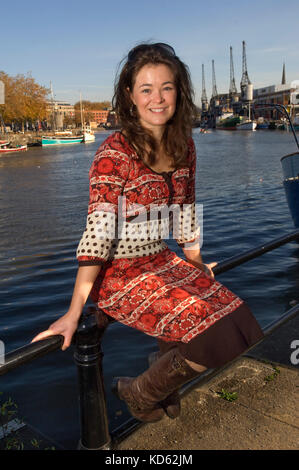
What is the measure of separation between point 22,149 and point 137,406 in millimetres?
63907

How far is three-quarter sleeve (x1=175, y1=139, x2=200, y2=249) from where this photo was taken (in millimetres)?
2451

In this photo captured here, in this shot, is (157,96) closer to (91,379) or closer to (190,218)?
(190,218)

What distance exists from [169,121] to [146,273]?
0.84 m

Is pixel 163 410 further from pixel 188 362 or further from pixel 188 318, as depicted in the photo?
pixel 188 318

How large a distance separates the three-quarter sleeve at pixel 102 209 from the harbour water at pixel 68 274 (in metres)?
2.82

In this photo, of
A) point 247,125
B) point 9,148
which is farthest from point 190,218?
point 247,125

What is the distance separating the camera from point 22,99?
77.0m

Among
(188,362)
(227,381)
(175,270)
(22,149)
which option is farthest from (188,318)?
(22,149)

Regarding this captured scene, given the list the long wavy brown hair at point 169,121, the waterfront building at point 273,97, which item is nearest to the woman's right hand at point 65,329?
the long wavy brown hair at point 169,121

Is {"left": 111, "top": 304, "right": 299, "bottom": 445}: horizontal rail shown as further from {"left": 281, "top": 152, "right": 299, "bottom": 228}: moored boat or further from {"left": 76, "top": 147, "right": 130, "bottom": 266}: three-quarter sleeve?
{"left": 281, "top": 152, "right": 299, "bottom": 228}: moored boat

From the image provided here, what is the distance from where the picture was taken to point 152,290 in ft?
6.35

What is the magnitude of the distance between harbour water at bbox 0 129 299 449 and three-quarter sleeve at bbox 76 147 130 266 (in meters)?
2.82

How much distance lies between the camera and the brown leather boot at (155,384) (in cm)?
190

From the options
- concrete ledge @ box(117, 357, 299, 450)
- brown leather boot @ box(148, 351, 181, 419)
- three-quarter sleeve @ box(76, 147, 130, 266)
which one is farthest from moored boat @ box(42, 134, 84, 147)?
brown leather boot @ box(148, 351, 181, 419)
